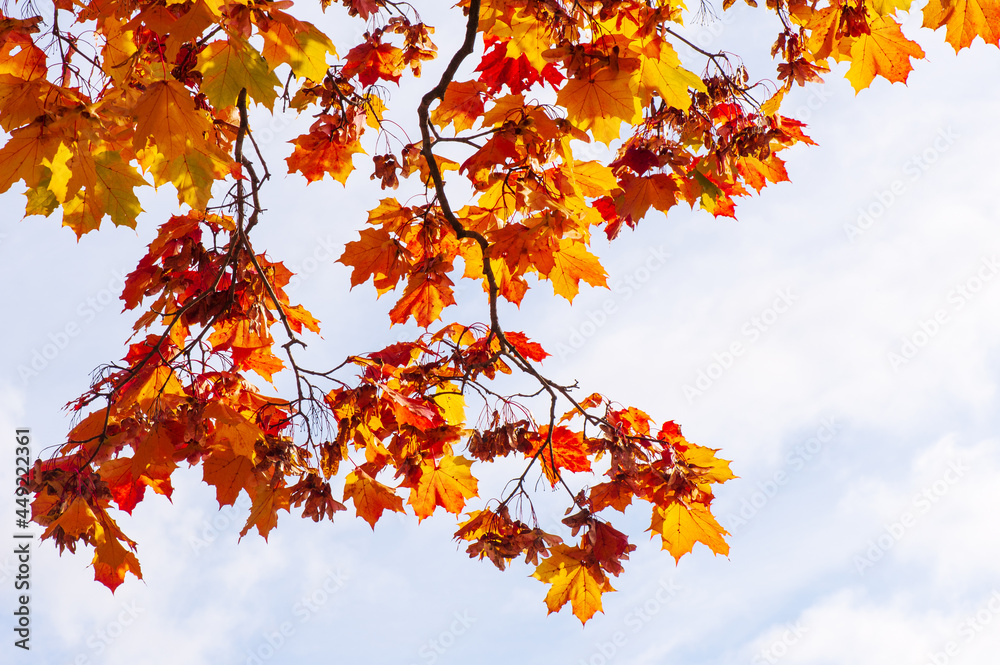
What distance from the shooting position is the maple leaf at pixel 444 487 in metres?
4.05

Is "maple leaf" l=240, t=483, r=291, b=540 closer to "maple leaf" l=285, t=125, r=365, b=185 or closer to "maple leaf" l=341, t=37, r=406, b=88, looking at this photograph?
"maple leaf" l=285, t=125, r=365, b=185

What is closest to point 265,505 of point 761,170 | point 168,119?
point 168,119

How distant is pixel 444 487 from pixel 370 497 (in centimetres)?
39

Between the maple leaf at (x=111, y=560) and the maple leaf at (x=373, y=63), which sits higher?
the maple leaf at (x=373, y=63)

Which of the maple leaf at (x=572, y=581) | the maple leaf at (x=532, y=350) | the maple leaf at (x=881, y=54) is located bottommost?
the maple leaf at (x=572, y=581)

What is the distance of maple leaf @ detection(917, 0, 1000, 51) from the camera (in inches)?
143

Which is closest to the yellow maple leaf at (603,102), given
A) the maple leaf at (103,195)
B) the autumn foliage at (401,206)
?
the autumn foliage at (401,206)

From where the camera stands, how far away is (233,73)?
3.29m

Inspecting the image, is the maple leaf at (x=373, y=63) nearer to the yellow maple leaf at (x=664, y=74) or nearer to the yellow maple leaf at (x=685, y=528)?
the yellow maple leaf at (x=664, y=74)

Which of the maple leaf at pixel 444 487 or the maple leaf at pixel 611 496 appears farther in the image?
the maple leaf at pixel 444 487

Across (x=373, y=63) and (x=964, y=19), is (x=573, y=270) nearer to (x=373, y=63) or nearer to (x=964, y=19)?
(x=373, y=63)

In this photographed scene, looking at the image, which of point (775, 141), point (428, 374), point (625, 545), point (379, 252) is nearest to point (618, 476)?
point (625, 545)

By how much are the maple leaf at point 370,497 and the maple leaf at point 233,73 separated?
6.08ft

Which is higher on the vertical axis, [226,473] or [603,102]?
[603,102]
